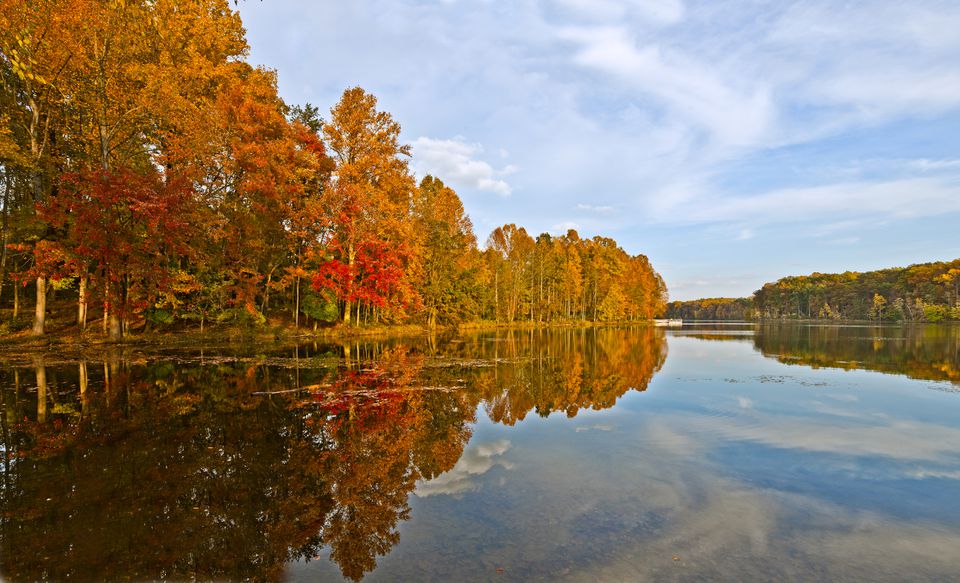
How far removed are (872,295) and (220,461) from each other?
18053 cm

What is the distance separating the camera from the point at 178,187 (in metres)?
22.2

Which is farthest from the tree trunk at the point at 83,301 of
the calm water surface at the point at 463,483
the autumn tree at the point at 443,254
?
the autumn tree at the point at 443,254

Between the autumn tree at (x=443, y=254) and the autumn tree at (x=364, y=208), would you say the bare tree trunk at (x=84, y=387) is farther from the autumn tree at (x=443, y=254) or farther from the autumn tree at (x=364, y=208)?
the autumn tree at (x=443, y=254)

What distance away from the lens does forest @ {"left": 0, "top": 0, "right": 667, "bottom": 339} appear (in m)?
20.7

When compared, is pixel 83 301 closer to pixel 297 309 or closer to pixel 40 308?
pixel 40 308

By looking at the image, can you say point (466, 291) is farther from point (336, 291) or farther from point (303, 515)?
point (303, 515)

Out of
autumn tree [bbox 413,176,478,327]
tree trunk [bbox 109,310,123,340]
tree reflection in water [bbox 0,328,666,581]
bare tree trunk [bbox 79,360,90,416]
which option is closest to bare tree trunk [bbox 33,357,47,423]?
tree reflection in water [bbox 0,328,666,581]

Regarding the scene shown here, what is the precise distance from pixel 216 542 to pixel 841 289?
18916cm

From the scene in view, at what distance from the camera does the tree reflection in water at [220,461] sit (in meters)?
4.37

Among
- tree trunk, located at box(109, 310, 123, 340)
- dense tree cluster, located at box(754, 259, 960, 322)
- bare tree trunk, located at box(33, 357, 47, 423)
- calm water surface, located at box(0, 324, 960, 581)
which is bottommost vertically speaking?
calm water surface, located at box(0, 324, 960, 581)

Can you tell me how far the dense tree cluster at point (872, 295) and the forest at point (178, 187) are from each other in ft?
459

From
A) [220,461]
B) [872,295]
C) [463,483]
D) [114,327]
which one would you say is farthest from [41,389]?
[872,295]

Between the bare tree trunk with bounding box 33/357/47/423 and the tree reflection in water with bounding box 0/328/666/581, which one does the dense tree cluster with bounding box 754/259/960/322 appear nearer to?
the tree reflection in water with bounding box 0/328/666/581

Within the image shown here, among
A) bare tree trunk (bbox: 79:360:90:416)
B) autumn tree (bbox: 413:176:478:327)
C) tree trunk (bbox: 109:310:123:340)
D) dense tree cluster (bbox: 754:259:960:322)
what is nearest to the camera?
bare tree trunk (bbox: 79:360:90:416)
